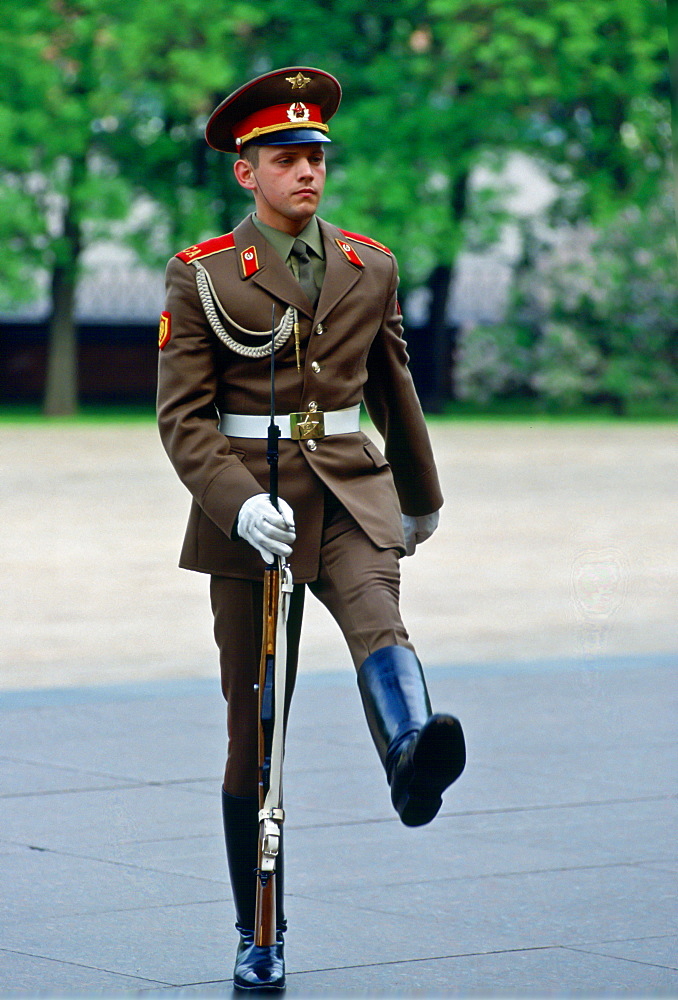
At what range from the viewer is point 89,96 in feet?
92.5

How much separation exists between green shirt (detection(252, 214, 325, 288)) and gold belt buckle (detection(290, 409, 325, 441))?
0.29 meters

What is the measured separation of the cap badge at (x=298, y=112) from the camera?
12.5ft

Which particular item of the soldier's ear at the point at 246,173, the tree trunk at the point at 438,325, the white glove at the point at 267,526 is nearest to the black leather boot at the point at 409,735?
the white glove at the point at 267,526

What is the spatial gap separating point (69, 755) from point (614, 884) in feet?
7.35

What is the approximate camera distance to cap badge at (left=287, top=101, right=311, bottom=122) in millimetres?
3801

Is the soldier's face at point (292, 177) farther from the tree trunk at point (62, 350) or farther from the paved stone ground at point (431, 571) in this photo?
the tree trunk at point (62, 350)

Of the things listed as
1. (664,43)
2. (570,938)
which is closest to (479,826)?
(570,938)

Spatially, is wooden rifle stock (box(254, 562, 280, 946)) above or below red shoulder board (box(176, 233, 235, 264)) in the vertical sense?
below

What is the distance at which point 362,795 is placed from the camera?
5.62 meters

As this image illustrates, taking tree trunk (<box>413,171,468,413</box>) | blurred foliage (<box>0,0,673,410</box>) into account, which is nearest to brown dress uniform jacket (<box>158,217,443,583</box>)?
blurred foliage (<box>0,0,673,410</box>)

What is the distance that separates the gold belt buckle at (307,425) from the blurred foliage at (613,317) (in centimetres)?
2611

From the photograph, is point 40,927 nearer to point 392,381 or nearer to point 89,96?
point 392,381

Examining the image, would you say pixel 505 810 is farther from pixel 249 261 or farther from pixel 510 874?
pixel 249 261

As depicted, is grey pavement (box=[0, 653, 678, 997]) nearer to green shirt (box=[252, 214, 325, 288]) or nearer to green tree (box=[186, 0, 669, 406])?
green shirt (box=[252, 214, 325, 288])
